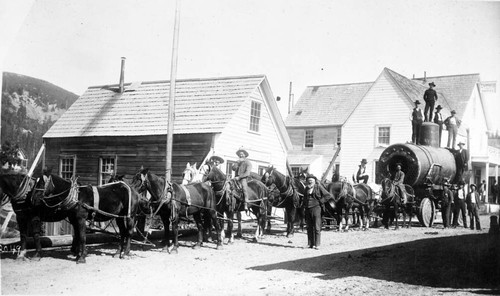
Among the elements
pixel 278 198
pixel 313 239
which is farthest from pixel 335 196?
pixel 313 239

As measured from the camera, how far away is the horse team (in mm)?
9828

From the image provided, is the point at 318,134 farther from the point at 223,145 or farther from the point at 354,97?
the point at 223,145

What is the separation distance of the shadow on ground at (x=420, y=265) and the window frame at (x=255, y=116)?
9.99 metres

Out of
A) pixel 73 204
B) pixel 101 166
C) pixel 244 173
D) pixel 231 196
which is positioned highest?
pixel 101 166

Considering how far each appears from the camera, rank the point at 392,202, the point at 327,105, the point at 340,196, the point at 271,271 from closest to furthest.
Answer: the point at 271,271, the point at 340,196, the point at 392,202, the point at 327,105

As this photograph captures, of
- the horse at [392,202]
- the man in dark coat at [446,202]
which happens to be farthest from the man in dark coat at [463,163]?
the horse at [392,202]

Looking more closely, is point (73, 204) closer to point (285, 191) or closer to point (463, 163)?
point (285, 191)

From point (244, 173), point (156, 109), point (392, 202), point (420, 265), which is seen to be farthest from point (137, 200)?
point (392, 202)

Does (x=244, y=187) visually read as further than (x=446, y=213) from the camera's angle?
No

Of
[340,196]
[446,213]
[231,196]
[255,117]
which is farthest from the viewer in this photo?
[255,117]

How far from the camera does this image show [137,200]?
11.0 m

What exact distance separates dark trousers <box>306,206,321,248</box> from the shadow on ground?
4.15 feet

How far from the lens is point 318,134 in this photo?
39312 millimetres

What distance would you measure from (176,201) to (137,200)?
115 centimetres
